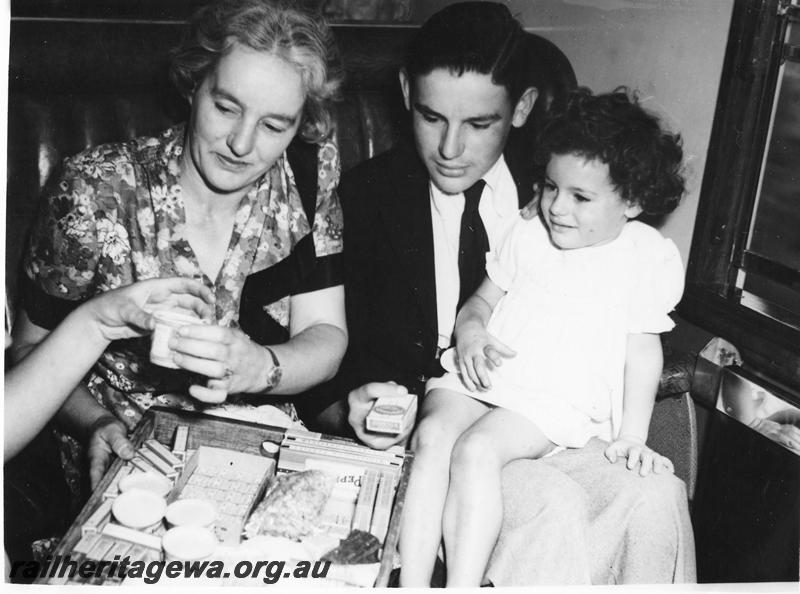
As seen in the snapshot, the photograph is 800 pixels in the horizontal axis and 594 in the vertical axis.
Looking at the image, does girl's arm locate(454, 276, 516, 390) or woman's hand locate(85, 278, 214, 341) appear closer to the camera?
woman's hand locate(85, 278, 214, 341)

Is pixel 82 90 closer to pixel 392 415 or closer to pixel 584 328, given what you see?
pixel 392 415

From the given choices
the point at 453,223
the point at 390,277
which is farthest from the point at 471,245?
the point at 390,277

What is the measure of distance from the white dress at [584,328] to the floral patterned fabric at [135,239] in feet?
1.40

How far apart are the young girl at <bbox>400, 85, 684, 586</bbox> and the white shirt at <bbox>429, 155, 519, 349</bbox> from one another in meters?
0.10

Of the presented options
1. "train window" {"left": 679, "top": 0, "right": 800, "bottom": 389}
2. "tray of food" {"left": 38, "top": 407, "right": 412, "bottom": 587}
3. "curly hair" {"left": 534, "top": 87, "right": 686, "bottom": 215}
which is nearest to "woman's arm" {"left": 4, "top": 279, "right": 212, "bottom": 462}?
"tray of food" {"left": 38, "top": 407, "right": 412, "bottom": 587}

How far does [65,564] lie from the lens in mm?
804

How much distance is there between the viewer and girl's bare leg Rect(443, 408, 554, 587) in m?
0.99

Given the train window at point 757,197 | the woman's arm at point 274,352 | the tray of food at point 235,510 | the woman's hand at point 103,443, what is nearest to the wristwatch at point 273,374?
the woman's arm at point 274,352

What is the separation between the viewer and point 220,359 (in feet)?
3.18

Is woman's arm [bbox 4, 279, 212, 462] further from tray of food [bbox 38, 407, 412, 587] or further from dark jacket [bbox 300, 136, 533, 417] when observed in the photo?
dark jacket [bbox 300, 136, 533, 417]

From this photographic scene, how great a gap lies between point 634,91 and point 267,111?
0.61m

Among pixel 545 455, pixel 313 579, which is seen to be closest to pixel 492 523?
pixel 545 455
